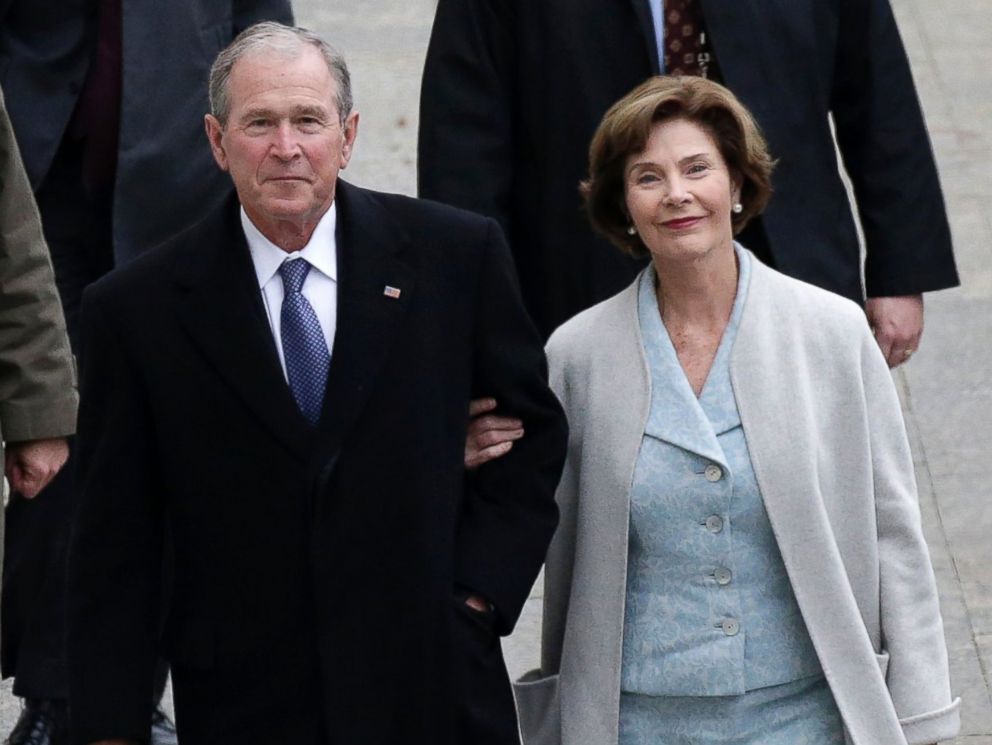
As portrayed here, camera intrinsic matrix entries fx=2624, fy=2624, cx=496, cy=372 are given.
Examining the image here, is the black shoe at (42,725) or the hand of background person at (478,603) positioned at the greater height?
the hand of background person at (478,603)

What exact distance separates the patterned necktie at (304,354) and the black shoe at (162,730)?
1.74 metres

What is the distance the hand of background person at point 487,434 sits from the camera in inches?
163

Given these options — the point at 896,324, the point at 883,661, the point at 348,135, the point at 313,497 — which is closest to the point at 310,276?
the point at 348,135

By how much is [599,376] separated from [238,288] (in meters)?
0.63

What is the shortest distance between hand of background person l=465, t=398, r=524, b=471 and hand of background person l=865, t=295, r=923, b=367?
1.45 metres

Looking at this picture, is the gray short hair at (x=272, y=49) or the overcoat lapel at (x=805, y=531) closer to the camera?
the gray short hair at (x=272, y=49)

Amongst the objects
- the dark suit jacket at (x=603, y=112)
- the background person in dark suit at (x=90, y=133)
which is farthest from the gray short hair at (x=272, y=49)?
the background person in dark suit at (x=90, y=133)

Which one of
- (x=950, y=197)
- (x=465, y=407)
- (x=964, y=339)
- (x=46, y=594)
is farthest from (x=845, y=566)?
(x=950, y=197)

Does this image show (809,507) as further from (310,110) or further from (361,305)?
(310,110)

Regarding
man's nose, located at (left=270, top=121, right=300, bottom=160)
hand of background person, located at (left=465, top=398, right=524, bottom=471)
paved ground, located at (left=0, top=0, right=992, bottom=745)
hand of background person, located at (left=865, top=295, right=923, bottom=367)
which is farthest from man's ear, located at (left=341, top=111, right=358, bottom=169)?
paved ground, located at (left=0, top=0, right=992, bottom=745)

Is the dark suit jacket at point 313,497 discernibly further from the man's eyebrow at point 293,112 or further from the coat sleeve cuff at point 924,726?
the coat sleeve cuff at point 924,726

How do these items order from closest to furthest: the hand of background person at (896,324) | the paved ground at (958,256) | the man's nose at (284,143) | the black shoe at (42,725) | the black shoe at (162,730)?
the man's nose at (284,143)
the hand of background person at (896,324)
the black shoe at (42,725)
the black shoe at (162,730)
the paved ground at (958,256)

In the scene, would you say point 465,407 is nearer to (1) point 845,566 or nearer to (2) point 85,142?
(1) point 845,566

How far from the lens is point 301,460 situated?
4.00 m
